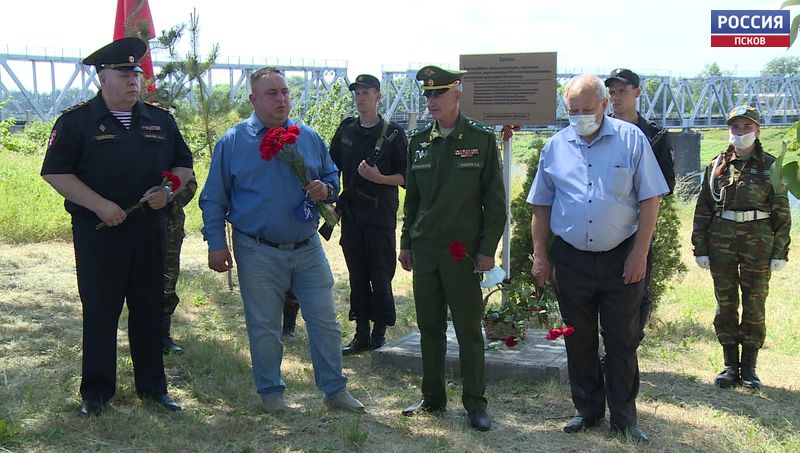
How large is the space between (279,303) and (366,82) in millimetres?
2155

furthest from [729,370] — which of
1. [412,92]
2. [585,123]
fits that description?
[412,92]

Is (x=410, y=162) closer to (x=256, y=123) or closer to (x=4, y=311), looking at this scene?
(x=256, y=123)

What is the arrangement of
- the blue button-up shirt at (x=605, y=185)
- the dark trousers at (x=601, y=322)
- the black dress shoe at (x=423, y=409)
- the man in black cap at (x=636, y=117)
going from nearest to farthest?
the blue button-up shirt at (x=605, y=185) → the dark trousers at (x=601, y=322) → the black dress shoe at (x=423, y=409) → the man in black cap at (x=636, y=117)

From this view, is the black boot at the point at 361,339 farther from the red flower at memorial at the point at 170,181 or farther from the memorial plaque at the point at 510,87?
the red flower at memorial at the point at 170,181

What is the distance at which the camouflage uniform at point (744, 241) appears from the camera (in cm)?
523

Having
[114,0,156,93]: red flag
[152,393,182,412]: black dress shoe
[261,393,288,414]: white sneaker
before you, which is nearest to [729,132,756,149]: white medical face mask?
[261,393,288,414]: white sneaker

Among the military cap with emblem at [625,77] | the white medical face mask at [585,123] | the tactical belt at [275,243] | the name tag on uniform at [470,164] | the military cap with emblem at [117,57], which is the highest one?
the military cap with emblem at [117,57]

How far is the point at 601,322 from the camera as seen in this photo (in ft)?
13.5

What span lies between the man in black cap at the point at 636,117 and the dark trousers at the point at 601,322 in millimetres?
873

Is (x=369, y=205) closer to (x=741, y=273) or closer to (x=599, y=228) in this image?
(x=599, y=228)

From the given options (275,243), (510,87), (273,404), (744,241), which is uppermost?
(510,87)

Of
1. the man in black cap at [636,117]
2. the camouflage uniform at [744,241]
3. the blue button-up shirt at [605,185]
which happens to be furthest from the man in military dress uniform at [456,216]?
the camouflage uniform at [744,241]

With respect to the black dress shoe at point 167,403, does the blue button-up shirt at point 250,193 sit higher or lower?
higher

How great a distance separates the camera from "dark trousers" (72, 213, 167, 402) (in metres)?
4.33
